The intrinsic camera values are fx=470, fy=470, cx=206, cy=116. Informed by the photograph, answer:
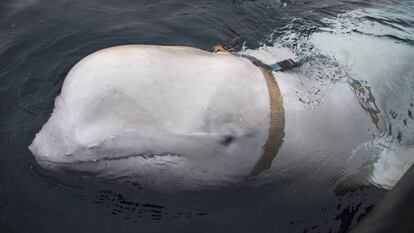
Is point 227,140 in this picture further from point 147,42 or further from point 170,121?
point 147,42

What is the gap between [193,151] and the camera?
2.82m

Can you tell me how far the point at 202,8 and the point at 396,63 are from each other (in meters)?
2.83

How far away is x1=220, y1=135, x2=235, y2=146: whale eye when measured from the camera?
2.86 metres

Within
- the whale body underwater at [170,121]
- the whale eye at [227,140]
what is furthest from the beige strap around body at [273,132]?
the whale eye at [227,140]

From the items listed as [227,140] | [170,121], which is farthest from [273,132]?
[170,121]

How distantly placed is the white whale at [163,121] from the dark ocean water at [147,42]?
261mm

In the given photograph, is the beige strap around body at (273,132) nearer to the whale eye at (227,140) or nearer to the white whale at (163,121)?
the white whale at (163,121)

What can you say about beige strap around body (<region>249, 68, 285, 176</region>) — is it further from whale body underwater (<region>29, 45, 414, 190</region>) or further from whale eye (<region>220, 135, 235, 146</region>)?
whale eye (<region>220, 135, 235, 146</region>)

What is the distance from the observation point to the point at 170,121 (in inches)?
108

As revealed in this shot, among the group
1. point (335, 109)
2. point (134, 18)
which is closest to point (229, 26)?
point (134, 18)

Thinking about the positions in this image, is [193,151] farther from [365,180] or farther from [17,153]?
[17,153]

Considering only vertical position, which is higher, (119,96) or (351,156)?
(119,96)

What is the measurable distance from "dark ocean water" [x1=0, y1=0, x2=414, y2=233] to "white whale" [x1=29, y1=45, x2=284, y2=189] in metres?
0.26

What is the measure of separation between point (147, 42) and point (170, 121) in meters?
2.79
